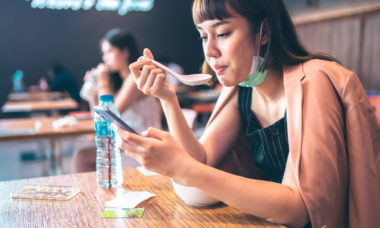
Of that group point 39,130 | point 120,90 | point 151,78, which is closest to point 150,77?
point 151,78

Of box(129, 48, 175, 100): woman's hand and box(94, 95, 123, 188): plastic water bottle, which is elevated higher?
box(129, 48, 175, 100): woman's hand

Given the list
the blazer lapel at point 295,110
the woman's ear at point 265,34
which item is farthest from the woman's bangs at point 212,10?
the blazer lapel at point 295,110

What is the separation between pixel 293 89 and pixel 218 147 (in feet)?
1.36

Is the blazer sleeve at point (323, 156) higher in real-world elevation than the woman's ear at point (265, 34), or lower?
lower

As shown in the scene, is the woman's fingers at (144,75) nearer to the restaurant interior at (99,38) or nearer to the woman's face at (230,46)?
the woman's face at (230,46)

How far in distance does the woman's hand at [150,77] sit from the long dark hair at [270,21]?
0.21 metres

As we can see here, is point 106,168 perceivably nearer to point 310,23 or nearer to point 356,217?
point 356,217

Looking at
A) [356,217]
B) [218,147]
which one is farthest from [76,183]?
[356,217]

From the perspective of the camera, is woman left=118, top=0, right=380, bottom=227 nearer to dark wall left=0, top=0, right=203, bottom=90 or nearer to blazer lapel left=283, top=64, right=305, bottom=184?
blazer lapel left=283, top=64, right=305, bottom=184

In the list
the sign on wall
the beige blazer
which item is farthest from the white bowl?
the sign on wall

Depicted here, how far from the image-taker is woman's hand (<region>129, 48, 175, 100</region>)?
101cm

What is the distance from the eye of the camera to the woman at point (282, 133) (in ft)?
2.59

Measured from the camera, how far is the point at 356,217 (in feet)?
2.91

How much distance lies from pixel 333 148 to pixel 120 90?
191 cm
